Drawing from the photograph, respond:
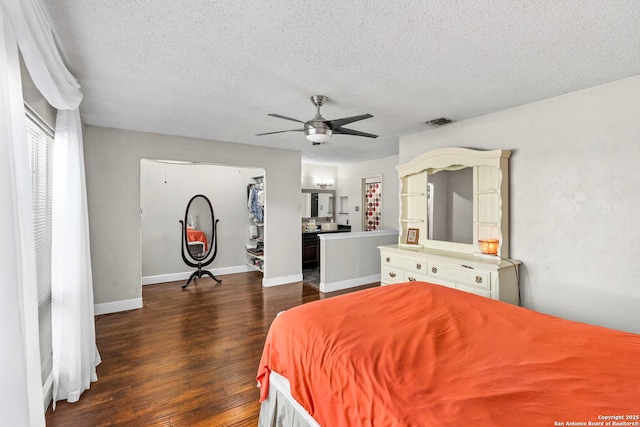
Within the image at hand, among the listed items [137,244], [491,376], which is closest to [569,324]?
[491,376]

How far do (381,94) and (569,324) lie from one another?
220cm

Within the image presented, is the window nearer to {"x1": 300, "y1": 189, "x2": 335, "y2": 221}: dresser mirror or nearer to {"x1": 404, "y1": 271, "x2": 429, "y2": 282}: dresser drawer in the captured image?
{"x1": 404, "y1": 271, "x2": 429, "y2": 282}: dresser drawer

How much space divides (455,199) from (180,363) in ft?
11.2

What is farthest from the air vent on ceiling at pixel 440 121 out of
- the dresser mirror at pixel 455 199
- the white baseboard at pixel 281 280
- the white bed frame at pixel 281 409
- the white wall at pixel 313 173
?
the white wall at pixel 313 173

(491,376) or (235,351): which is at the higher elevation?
(491,376)

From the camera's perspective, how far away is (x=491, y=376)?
1.15 m

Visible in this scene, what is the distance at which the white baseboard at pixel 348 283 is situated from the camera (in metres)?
4.61

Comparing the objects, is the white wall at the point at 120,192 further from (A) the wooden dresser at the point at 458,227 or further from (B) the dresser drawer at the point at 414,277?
(B) the dresser drawer at the point at 414,277

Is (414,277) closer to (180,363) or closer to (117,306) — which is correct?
(180,363)

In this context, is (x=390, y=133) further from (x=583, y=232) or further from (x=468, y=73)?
(x=583, y=232)

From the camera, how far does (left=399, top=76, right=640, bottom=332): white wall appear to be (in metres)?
2.29

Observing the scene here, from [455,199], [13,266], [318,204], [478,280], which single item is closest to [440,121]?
[455,199]

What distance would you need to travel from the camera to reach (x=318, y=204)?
287 inches

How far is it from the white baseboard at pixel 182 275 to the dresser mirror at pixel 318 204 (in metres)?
1.94
